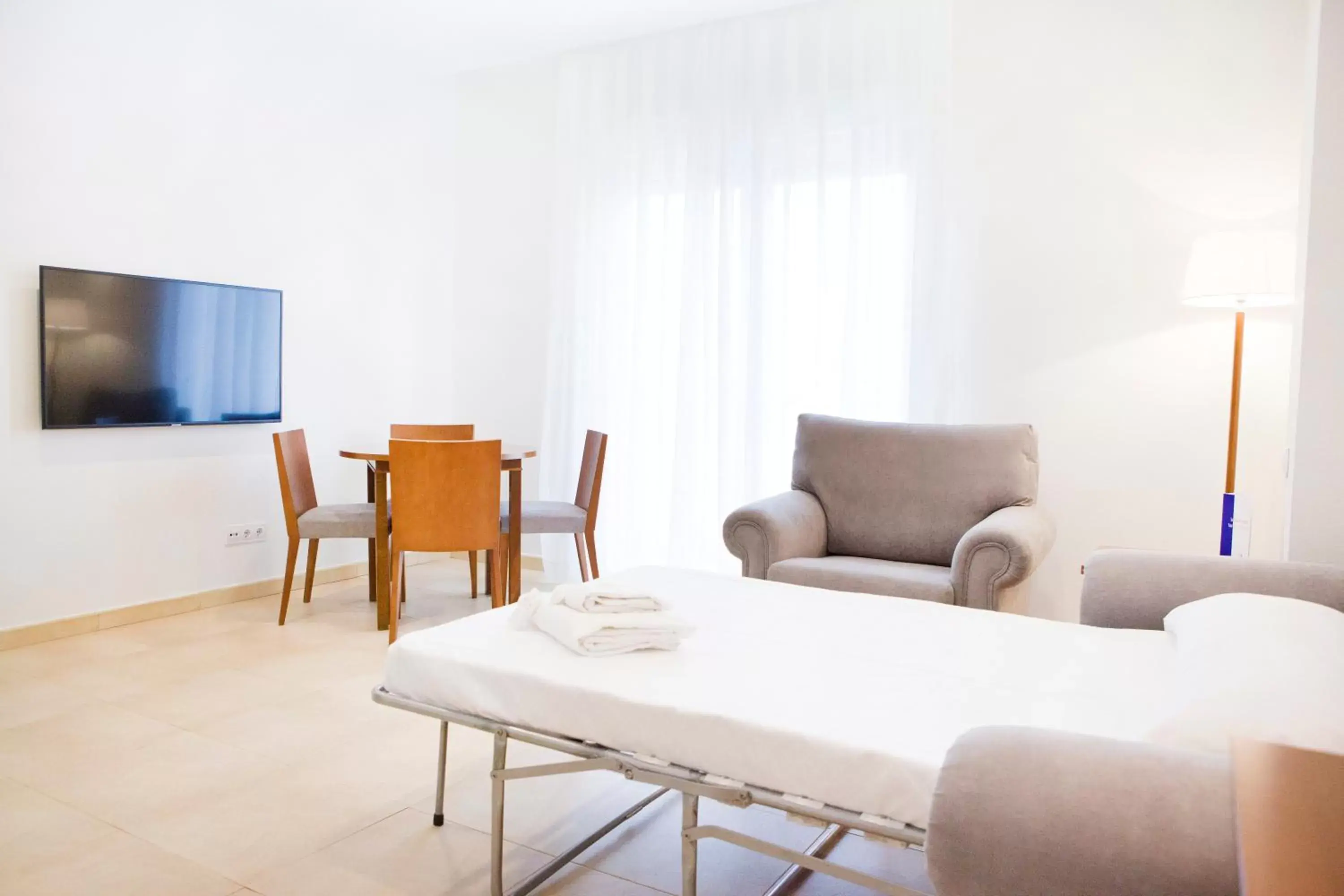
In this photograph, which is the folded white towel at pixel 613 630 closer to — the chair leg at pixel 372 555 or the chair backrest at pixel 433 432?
the chair leg at pixel 372 555

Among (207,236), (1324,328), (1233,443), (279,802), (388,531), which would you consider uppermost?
(207,236)

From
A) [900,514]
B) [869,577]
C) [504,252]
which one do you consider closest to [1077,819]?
[869,577]

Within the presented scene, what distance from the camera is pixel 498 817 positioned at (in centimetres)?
190

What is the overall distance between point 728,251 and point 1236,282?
226 centimetres

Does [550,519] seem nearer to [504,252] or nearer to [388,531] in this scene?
[388,531]

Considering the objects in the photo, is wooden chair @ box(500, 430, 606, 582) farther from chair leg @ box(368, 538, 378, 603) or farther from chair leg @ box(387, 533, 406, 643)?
chair leg @ box(368, 538, 378, 603)

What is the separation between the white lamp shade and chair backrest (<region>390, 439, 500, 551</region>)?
8.92ft

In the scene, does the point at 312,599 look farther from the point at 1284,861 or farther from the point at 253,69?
the point at 1284,861

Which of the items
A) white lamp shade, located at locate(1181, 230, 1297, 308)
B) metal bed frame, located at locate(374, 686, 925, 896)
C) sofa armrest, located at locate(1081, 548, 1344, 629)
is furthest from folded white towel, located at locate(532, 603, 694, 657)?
white lamp shade, located at locate(1181, 230, 1297, 308)

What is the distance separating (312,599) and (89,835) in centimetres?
247

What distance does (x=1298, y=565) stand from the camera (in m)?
2.18

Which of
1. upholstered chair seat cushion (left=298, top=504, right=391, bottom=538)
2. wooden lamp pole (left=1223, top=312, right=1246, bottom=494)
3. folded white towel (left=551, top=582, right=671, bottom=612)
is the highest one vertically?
wooden lamp pole (left=1223, top=312, right=1246, bottom=494)

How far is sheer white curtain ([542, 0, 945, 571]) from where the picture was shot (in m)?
4.31

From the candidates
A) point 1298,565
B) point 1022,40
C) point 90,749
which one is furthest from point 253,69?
point 1298,565
